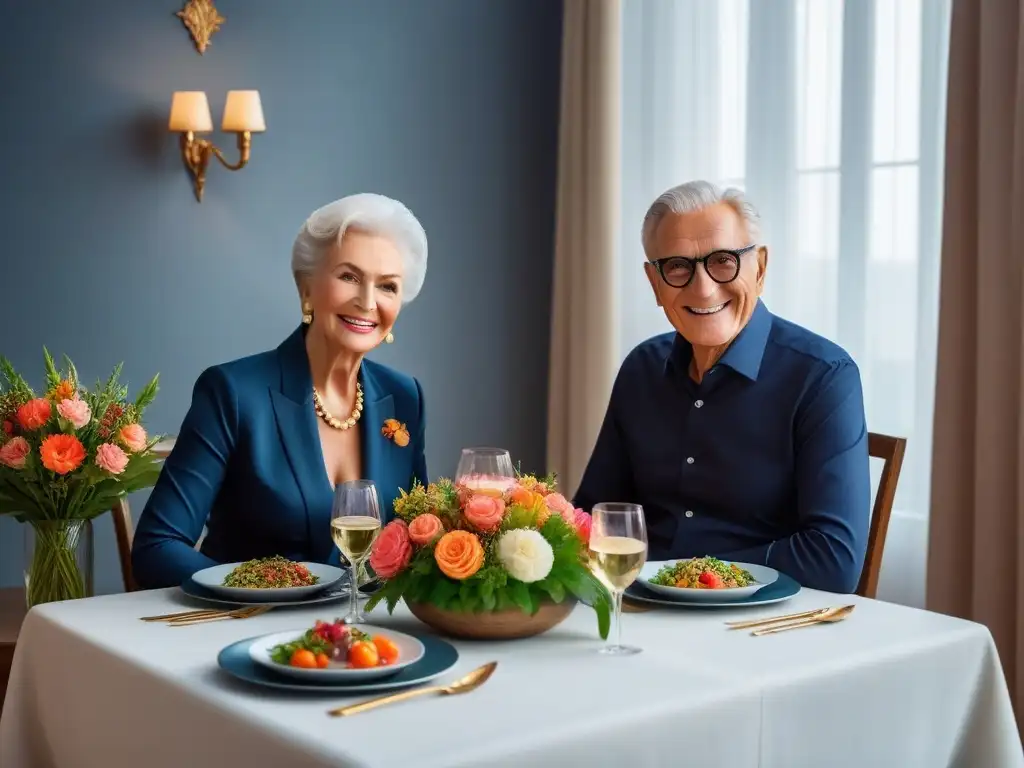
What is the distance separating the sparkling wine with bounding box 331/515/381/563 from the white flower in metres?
0.18

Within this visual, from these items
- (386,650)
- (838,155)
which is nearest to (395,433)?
(386,650)

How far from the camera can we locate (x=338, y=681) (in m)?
1.34

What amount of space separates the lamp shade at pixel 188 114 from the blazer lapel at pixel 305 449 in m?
1.95

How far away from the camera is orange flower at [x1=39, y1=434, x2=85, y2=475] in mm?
2068

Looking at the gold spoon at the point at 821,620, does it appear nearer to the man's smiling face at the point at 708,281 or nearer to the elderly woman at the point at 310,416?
the man's smiling face at the point at 708,281

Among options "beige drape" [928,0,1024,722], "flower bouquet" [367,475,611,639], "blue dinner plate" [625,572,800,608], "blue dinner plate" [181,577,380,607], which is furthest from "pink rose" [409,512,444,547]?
"beige drape" [928,0,1024,722]

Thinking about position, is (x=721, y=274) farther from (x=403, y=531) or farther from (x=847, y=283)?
(x=847, y=283)

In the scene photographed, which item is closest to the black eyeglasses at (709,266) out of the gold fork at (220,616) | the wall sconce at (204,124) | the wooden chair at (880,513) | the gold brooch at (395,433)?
the wooden chair at (880,513)

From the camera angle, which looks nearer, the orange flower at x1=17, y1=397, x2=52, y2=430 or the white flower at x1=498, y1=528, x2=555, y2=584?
the white flower at x1=498, y1=528, x2=555, y2=584

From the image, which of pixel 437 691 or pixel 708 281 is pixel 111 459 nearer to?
pixel 437 691

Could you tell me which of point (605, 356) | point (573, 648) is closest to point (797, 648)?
point (573, 648)

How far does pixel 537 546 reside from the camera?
1.53m

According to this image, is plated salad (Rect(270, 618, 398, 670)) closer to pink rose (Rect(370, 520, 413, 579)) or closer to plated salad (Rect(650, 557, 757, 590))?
pink rose (Rect(370, 520, 413, 579))

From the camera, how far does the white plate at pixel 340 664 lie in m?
1.33
